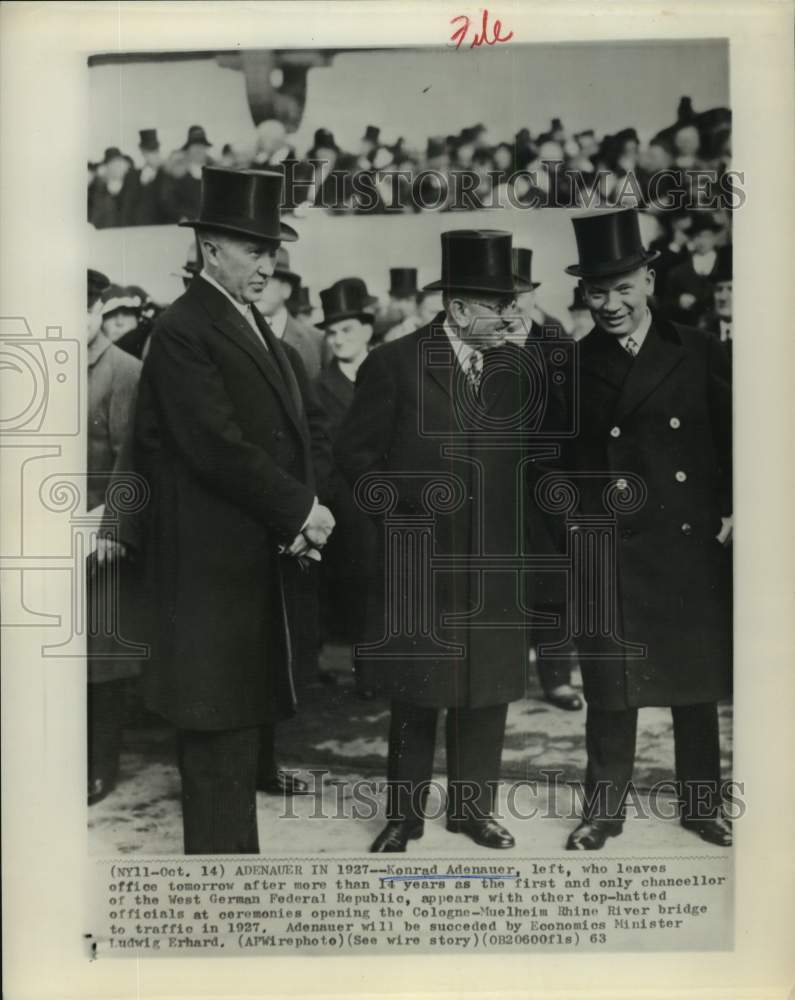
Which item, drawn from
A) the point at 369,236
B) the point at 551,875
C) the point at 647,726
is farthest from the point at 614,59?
the point at 551,875

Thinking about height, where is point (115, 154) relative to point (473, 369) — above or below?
above

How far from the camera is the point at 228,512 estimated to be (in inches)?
121

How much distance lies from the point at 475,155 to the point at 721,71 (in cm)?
63

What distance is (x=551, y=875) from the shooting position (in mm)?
3084

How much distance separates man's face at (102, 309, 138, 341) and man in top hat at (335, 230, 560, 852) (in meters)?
0.58

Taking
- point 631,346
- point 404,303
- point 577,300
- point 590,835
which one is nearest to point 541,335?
point 577,300

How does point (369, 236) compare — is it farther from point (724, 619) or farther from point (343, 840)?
point (343, 840)

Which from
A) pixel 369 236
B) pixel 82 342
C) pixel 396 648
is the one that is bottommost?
pixel 396 648

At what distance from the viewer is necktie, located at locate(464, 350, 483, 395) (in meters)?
3.09

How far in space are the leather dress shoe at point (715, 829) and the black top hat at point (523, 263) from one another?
A: 140 cm

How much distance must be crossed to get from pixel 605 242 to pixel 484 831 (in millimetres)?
1475

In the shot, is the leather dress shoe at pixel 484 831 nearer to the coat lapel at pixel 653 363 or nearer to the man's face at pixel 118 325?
the coat lapel at pixel 653 363

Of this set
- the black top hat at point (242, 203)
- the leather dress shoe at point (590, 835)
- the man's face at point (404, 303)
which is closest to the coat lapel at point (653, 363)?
the man's face at point (404, 303)

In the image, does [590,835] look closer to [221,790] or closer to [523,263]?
[221,790]
